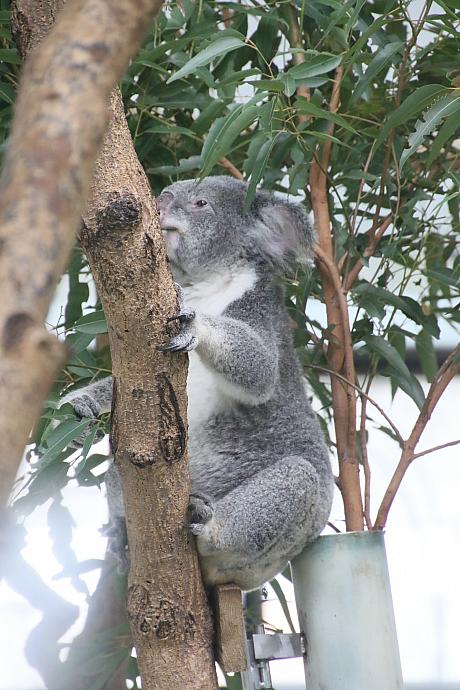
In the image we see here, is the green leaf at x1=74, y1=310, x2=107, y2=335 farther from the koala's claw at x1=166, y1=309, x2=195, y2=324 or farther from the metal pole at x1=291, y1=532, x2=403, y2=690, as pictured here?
the metal pole at x1=291, y1=532, x2=403, y2=690

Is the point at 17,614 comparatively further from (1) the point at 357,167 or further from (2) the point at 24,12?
(2) the point at 24,12

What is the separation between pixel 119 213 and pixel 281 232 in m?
0.86

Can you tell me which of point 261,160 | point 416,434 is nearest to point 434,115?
point 261,160

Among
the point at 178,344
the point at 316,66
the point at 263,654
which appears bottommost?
the point at 263,654

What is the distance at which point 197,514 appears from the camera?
1.74m

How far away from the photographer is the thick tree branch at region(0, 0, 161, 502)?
0.71 m

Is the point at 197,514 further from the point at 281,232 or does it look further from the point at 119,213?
the point at 281,232

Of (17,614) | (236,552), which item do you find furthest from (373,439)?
(236,552)

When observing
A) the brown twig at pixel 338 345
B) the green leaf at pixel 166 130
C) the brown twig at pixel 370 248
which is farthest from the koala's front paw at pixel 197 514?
the green leaf at pixel 166 130

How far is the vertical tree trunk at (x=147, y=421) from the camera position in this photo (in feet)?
4.76

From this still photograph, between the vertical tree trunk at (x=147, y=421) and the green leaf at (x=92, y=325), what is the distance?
1.51 feet

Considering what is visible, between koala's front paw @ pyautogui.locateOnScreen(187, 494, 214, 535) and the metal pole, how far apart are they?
36 centimetres

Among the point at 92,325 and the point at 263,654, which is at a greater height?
the point at 92,325

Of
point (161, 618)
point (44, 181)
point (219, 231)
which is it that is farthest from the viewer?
point (219, 231)
